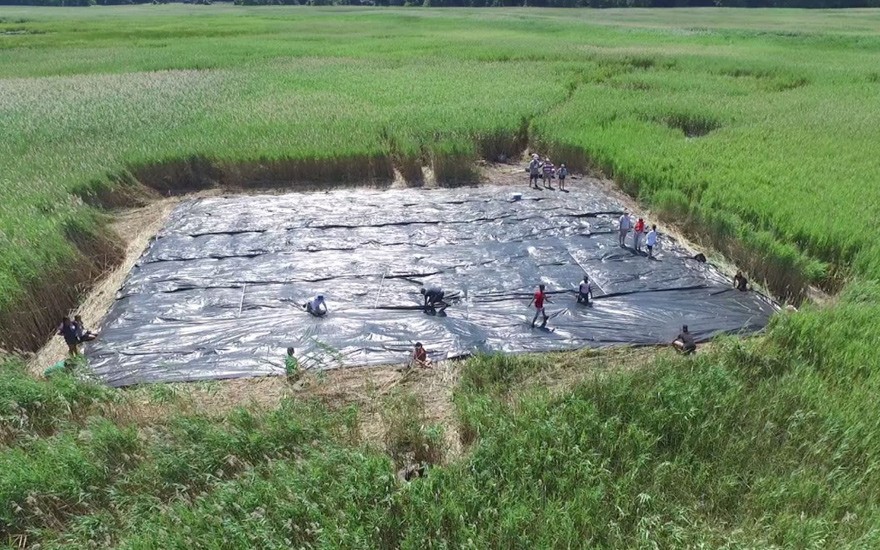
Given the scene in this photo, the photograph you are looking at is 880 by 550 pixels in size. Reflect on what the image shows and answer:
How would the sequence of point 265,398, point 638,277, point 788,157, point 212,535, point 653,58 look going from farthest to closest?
point 653,58 → point 788,157 → point 638,277 → point 265,398 → point 212,535

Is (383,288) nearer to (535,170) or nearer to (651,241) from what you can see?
(651,241)

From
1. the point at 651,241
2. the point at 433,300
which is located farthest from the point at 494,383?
the point at 651,241

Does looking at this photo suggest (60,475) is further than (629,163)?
No

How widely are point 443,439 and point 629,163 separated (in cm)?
966

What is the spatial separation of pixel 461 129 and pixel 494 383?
33.6 feet

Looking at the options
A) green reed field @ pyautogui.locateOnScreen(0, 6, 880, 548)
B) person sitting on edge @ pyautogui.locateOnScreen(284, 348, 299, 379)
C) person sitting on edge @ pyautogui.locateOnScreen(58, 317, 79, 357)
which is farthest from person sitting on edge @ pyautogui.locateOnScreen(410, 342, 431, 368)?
person sitting on edge @ pyautogui.locateOnScreen(58, 317, 79, 357)

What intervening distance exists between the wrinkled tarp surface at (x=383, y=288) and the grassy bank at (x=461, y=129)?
140 centimetres

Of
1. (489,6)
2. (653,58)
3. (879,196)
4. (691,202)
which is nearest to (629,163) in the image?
(691,202)

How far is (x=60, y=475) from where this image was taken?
5.08m

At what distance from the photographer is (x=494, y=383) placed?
673 cm

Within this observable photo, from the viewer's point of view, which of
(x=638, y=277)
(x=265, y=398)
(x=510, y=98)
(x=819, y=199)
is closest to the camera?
(x=265, y=398)

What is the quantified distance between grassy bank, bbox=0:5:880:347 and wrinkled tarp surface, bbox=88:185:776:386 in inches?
55.3

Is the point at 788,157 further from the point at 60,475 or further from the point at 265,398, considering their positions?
the point at 60,475

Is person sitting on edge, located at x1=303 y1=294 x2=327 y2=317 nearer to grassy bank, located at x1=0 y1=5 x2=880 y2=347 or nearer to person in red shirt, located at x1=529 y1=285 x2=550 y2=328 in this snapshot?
person in red shirt, located at x1=529 y1=285 x2=550 y2=328
